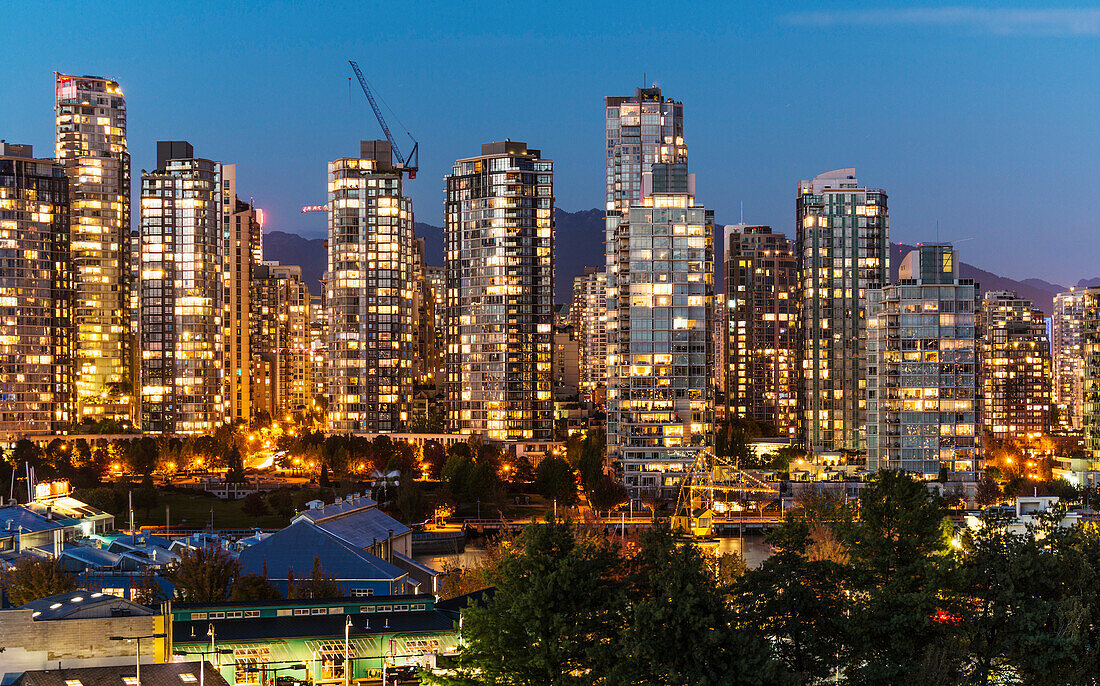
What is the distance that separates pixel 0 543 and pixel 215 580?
18.4 m

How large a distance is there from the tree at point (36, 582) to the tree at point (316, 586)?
26.4 feet

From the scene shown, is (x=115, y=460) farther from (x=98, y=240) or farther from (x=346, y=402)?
(x=98, y=240)

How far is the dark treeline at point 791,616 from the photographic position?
2886cm

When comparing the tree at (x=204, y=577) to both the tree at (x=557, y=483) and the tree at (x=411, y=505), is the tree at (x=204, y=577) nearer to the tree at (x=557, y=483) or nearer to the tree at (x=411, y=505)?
the tree at (x=411, y=505)

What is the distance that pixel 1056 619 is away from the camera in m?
33.9

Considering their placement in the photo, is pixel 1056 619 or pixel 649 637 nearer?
pixel 649 637

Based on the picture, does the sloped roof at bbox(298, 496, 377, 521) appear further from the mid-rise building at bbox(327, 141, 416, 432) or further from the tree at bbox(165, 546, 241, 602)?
the mid-rise building at bbox(327, 141, 416, 432)

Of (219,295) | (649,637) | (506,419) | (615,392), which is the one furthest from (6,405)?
(649,637)

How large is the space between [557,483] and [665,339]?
46.9ft

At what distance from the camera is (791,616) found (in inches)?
1272

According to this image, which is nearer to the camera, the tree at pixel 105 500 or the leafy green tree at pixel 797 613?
the leafy green tree at pixel 797 613

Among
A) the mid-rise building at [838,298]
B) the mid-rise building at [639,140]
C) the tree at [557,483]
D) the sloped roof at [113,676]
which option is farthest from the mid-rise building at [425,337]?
the sloped roof at [113,676]

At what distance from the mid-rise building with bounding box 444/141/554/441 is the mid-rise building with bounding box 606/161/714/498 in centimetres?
2734

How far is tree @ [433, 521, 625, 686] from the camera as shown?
1182 inches
